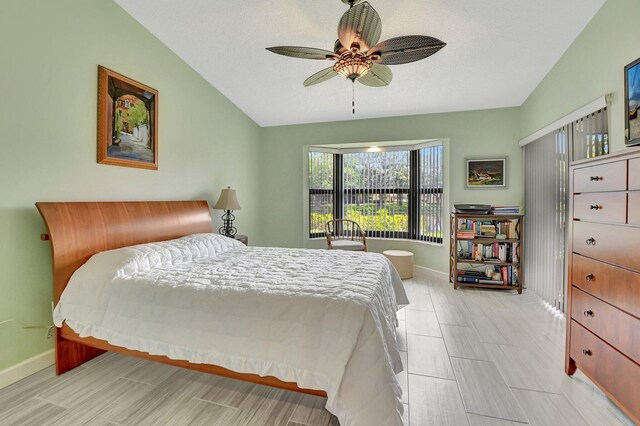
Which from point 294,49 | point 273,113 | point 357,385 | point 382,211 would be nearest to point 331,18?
point 294,49

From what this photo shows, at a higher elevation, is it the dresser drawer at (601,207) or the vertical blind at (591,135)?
the vertical blind at (591,135)

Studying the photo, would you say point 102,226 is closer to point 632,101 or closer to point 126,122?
point 126,122

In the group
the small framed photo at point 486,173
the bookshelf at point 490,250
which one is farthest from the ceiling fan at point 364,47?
the small framed photo at point 486,173

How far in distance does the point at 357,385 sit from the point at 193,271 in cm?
143

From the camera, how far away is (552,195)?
317cm

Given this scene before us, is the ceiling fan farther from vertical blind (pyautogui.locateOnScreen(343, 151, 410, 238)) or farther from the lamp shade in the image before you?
vertical blind (pyautogui.locateOnScreen(343, 151, 410, 238))

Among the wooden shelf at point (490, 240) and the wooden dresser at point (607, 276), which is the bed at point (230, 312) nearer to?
the wooden dresser at point (607, 276)

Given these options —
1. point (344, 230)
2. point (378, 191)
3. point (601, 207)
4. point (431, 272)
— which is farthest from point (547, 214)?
point (344, 230)

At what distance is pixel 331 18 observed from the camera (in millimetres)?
2566

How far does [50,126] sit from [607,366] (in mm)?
3891

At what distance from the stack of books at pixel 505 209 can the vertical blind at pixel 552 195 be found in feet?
0.63

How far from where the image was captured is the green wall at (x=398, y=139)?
412 centimetres

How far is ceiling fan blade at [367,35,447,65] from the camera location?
6.08 ft

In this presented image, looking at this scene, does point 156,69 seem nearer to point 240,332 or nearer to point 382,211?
point 240,332
